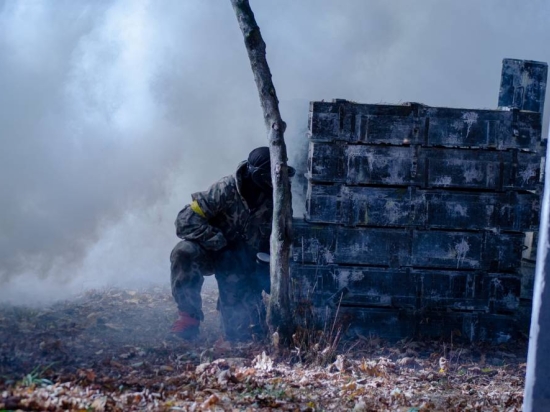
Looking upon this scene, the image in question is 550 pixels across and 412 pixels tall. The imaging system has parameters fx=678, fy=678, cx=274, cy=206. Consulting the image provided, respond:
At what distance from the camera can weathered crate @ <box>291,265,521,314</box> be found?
691cm

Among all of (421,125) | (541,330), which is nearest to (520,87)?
(421,125)

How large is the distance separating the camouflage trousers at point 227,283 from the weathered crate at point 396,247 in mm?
624

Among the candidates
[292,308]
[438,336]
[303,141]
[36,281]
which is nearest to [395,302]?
[438,336]

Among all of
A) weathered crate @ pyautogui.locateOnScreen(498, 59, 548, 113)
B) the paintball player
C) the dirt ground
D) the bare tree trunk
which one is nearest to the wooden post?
the dirt ground

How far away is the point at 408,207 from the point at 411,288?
2.75 feet

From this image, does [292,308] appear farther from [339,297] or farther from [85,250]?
[85,250]

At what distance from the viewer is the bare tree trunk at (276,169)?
601 cm

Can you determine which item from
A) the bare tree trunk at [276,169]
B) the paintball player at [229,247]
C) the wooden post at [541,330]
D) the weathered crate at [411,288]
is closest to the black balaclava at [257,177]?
the paintball player at [229,247]

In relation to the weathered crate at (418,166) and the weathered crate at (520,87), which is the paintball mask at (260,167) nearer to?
the weathered crate at (418,166)

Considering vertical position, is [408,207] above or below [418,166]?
below

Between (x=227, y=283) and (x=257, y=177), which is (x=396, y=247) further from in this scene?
(x=227, y=283)

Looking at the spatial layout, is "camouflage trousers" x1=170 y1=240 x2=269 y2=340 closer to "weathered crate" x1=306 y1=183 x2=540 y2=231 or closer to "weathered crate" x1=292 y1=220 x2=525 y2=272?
"weathered crate" x1=292 y1=220 x2=525 y2=272

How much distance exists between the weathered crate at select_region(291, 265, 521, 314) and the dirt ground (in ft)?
1.33

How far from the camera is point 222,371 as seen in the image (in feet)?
17.2
